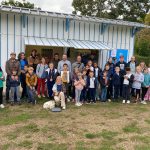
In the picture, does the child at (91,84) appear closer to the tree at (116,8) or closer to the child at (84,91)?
the child at (84,91)

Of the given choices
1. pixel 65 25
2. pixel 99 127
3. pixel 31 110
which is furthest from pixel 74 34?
pixel 99 127

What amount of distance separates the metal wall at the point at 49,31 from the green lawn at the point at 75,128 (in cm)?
246

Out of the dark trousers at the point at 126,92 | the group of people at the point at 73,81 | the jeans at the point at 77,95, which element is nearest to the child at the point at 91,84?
the group of people at the point at 73,81

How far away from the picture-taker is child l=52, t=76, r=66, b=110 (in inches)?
316

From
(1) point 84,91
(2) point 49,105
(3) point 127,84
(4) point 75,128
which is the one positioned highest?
(3) point 127,84

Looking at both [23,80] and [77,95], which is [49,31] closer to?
[23,80]

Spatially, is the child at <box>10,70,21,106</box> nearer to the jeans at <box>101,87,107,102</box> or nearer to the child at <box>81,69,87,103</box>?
the child at <box>81,69,87,103</box>

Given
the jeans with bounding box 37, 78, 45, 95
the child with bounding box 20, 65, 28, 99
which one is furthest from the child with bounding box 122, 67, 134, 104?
the child with bounding box 20, 65, 28, 99

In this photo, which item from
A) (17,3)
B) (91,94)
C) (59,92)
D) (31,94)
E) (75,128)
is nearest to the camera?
(75,128)

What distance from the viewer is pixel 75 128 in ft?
20.7

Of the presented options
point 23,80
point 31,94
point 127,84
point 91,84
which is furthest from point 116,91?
point 23,80

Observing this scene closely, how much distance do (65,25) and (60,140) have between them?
18.3 feet

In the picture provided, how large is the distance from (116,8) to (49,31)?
27916 mm

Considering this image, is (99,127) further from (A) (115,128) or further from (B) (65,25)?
(B) (65,25)
